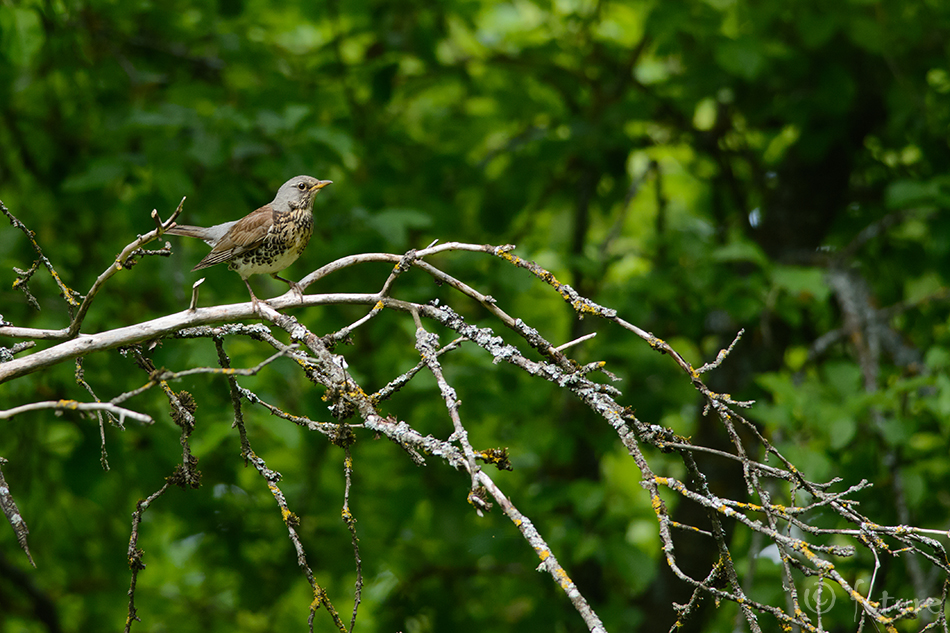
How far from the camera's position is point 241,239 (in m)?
3.52

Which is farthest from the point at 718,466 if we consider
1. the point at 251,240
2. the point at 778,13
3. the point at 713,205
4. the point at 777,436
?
the point at 251,240

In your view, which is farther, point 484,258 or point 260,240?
point 484,258

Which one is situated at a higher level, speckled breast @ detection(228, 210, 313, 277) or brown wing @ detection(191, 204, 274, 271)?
brown wing @ detection(191, 204, 274, 271)

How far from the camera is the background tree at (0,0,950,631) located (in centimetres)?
471

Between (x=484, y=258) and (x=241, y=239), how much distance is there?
6.46ft

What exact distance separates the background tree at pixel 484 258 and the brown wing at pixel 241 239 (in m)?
0.61

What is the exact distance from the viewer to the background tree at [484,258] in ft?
15.4

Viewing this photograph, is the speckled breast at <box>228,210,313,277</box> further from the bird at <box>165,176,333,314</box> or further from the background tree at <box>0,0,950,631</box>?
the background tree at <box>0,0,950,631</box>


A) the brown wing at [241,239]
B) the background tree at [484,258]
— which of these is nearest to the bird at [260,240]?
the brown wing at [241,239]

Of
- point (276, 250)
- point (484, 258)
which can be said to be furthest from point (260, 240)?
point (484, 258)

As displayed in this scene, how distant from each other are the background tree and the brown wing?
1.99 ft

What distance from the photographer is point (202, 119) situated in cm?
482

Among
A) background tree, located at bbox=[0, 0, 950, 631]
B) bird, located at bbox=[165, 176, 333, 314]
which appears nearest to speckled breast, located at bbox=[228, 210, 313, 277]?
bird, located at bbox=[165, 176, 333, 314]

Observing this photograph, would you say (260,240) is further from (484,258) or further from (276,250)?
(484,258)
